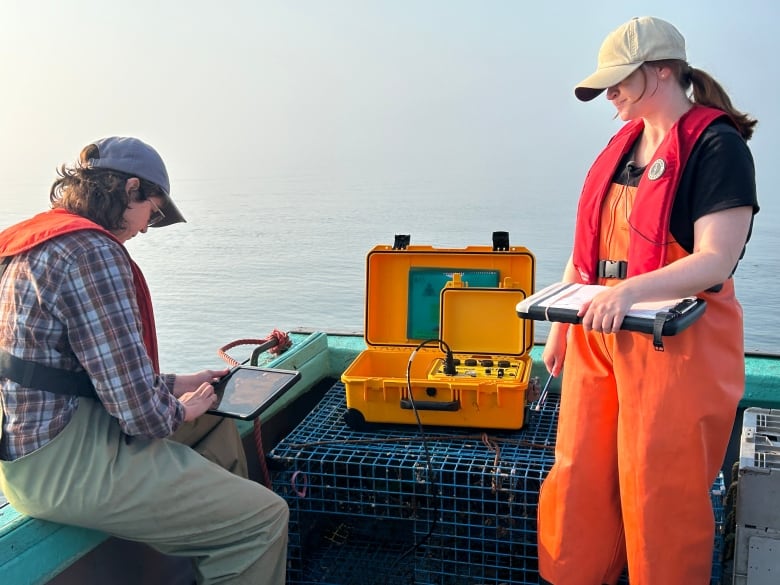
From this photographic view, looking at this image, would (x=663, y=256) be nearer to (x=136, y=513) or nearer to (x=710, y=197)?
(x=710, y=197)

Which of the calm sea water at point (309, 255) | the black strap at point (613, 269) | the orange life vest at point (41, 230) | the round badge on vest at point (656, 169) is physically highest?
the round badge on vest at point (656, 169)

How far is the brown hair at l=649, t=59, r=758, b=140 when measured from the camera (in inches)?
60.4

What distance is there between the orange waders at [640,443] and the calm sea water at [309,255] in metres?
1.53

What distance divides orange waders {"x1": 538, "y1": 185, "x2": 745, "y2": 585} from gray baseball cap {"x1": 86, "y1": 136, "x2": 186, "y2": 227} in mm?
1040

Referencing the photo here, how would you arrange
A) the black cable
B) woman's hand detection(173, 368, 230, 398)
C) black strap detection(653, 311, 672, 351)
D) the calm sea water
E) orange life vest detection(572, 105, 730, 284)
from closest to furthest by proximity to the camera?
1. black strap detection(653, 311, 672, 351)
2. orange life vest detection(572, 105, 730, 284)
3. woman's hand detection(173, 368, 230, 398)
4. the black cable
5. the calm sea water

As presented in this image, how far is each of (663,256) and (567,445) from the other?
1.63 feet

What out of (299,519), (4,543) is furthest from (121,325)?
(299,519)

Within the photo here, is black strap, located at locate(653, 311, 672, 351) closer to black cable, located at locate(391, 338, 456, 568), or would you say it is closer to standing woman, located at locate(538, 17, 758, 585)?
standing woman, located at locate(538, 17, 758, 585)

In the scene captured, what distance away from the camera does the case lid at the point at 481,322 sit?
2758 millimetres

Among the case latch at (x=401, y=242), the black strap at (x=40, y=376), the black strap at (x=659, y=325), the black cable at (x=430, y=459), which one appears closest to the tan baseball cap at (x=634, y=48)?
the black strap at (x=659, y=325)

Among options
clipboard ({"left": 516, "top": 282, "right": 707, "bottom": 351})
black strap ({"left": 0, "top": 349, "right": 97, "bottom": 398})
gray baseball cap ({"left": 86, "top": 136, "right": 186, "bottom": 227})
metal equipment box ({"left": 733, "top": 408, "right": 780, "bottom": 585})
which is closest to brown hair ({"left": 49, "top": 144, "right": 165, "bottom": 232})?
gray baseball cap ({"left": 86, "top": 136, "right": 186, "bottom": 227})

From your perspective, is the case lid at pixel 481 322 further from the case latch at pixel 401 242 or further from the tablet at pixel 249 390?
the tablet at pixel 249 390

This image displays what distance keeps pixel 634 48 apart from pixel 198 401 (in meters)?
1.26

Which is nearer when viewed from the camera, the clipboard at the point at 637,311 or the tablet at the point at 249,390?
the clipboard at the point at 637,311
